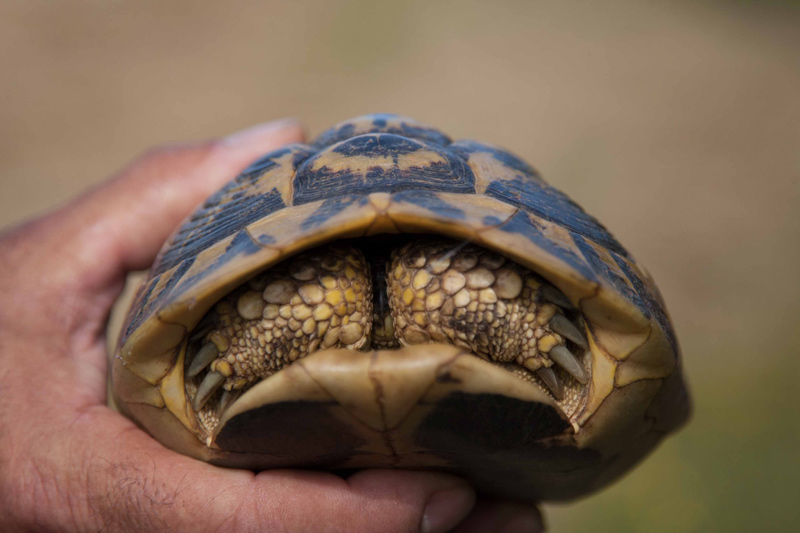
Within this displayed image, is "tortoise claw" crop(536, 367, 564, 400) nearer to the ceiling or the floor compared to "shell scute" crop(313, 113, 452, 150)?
nearer to the floor

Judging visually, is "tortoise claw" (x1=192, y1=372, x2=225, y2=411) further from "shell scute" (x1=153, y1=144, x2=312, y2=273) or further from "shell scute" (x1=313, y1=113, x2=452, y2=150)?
"shell scute" (x1=313, y1=113, x2=452, y2=150)

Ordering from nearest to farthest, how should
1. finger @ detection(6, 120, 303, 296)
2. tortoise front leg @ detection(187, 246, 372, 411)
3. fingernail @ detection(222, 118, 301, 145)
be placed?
tortoise front leg @ detection(187, 246, 372, 411) < finger @ detection(6, 120, 303, 296) < fingernail @ detection(222, 118, 301, 145)

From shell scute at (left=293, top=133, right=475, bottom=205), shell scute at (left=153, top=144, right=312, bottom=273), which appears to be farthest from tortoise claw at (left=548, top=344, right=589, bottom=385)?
shell scute at (left=153, top=144, right=312, bottom=273)

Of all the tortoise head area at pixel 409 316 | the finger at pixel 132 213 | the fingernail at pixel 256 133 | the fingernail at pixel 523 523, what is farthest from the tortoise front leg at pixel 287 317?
the fingernail at pixel 256 133

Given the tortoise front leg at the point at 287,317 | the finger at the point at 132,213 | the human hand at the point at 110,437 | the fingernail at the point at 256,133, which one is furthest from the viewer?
the fingernail at the point at 256,133

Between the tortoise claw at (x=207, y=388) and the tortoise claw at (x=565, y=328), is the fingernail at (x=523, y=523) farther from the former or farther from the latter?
the tortoise claw at (x=207, y=388)

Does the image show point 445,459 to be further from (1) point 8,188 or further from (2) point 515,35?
(2) point 515,35
